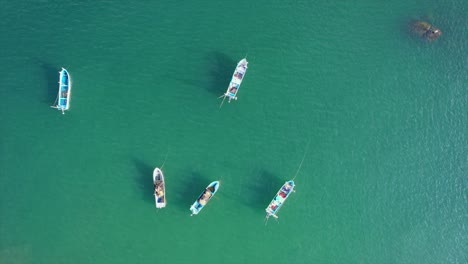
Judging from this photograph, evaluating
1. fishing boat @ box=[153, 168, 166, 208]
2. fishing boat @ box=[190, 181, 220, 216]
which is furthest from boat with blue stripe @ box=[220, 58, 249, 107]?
fishing boat @ box=[153, 168, 166, 208]

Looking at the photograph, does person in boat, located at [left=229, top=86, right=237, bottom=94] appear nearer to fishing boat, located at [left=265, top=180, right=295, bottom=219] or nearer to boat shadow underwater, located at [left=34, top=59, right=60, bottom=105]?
fishing boat, located at [left=265, top=180, right=295, bottom=219]

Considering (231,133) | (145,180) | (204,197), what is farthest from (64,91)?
(204,197)

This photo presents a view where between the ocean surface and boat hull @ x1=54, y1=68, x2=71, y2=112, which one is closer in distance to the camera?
boat hull @ x1=54, y1=68, x2=71, y2=112

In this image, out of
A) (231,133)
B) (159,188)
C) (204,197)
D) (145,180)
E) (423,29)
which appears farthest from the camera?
(423,29)

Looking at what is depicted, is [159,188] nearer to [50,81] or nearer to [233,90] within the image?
[233,90]

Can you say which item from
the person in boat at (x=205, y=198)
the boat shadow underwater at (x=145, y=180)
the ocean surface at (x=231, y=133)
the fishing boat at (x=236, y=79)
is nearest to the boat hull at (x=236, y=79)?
the fishing boat at (x=236, y=79)

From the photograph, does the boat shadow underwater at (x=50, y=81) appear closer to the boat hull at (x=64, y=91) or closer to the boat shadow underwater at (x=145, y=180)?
the boat hull at (x=64, y=91)

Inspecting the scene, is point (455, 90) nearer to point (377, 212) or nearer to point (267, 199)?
point (377, 212)

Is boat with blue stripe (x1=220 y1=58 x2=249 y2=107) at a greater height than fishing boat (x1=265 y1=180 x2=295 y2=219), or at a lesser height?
greater
